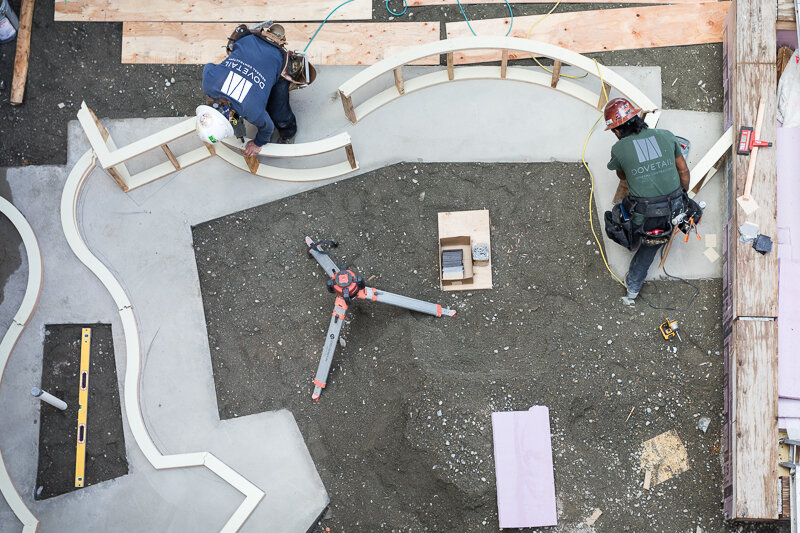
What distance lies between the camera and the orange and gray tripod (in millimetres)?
5641

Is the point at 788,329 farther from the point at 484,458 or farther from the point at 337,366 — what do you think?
the point at 337,366

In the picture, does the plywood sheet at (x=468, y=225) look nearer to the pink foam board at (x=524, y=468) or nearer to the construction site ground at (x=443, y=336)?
the construction site ground at (x=443, y=336)

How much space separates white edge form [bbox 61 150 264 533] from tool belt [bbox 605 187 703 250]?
12.6 feet

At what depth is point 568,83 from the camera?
6.50 metres

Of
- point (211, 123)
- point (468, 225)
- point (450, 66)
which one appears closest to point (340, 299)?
point (468, 225)

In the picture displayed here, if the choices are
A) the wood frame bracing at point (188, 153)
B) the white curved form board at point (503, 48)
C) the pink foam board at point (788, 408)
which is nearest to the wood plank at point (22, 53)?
the wood frame bracing at point (188, 153)

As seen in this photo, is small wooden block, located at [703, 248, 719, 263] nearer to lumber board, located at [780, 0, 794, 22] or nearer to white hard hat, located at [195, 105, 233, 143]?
lumber board, located at [780, 0, 794, 22]

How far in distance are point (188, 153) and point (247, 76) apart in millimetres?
1273

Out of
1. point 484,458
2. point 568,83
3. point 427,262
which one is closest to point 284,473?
point 484,458

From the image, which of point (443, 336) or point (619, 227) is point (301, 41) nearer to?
point (443, 336)

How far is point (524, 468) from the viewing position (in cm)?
581

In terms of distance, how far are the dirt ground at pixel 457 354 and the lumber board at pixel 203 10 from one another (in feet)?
5.85

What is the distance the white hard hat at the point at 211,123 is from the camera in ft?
18.1

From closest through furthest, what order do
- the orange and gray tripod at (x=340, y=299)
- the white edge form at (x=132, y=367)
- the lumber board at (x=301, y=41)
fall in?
1. the orange and gray tripod at (x=340, y=299)
2. the white edge form at (x=132, y=367)
3. the lumber board at (x=301, y=41)
